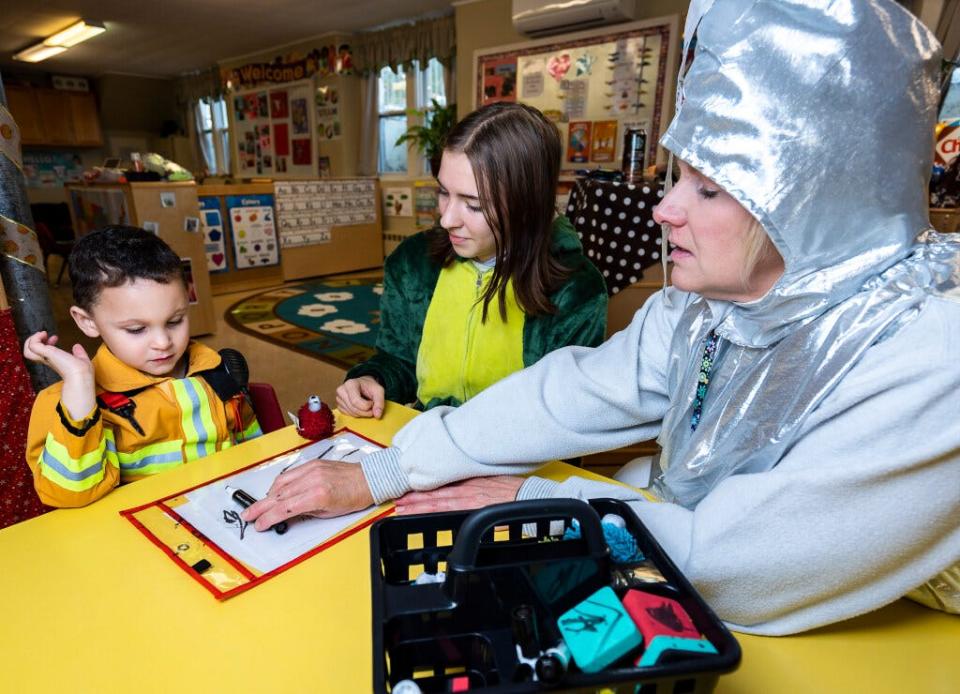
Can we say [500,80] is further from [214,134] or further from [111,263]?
[214,134]

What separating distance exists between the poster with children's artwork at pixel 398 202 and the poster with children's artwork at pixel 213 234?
91.2 inches

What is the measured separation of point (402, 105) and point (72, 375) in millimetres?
7144

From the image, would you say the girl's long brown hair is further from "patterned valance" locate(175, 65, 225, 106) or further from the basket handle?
"patterned valance" locate(175, 65, 225, 106)

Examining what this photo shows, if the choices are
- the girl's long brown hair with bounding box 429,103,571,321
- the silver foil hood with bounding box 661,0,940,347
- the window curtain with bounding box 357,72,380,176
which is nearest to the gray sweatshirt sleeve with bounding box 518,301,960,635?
the silver foil hood with bounding box 661,0,940,347

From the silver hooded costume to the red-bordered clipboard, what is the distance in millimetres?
411

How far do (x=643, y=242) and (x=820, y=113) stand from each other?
1907mm

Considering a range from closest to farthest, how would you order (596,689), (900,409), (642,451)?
(596,689), (900,409), (642,451)

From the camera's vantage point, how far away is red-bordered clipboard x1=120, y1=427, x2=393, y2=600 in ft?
2.13

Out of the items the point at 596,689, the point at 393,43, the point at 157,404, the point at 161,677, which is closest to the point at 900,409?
the point at 596,689

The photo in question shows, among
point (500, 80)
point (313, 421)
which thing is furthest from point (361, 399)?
point (500, 80)

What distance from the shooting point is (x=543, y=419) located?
2.76 ft

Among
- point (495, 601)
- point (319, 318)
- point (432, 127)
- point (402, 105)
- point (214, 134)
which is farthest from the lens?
point (214, 134)

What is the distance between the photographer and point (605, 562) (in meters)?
0.42

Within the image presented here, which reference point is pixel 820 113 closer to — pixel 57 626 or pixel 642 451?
pixel 57 626
